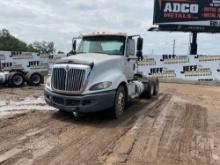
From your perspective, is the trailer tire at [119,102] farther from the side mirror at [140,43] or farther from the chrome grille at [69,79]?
the side mirror at [140,43]

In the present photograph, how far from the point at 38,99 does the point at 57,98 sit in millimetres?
4362

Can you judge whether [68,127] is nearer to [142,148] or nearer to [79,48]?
[142,148]

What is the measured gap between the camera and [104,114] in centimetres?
1279

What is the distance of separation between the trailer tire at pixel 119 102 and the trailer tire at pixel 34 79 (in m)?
10.5

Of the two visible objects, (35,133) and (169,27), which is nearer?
(35,133)

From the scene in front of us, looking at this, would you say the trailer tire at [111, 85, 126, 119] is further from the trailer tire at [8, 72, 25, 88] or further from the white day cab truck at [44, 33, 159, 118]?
the trailer tire at [8, 72, 25, 88]

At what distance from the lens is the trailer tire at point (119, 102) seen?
12047 mm

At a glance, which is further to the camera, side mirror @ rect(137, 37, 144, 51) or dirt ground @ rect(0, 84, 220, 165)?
side mirror @ rect(137, 37, 144, 51)

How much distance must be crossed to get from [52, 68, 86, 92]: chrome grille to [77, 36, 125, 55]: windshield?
205 cm

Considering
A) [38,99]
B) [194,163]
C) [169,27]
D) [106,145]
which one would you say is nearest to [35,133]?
[106,145]

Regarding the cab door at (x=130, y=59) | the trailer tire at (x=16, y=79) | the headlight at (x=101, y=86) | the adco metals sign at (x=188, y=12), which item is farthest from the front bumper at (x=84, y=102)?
the adco metals sign at (x=188, y=12)

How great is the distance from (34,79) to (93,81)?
11.5 metres

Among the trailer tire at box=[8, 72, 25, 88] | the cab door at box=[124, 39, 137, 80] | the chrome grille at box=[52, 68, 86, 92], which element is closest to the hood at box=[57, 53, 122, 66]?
the chrome grille at box=[52, 68, 86, 92]

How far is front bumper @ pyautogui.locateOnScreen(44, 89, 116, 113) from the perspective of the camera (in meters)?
11.3
